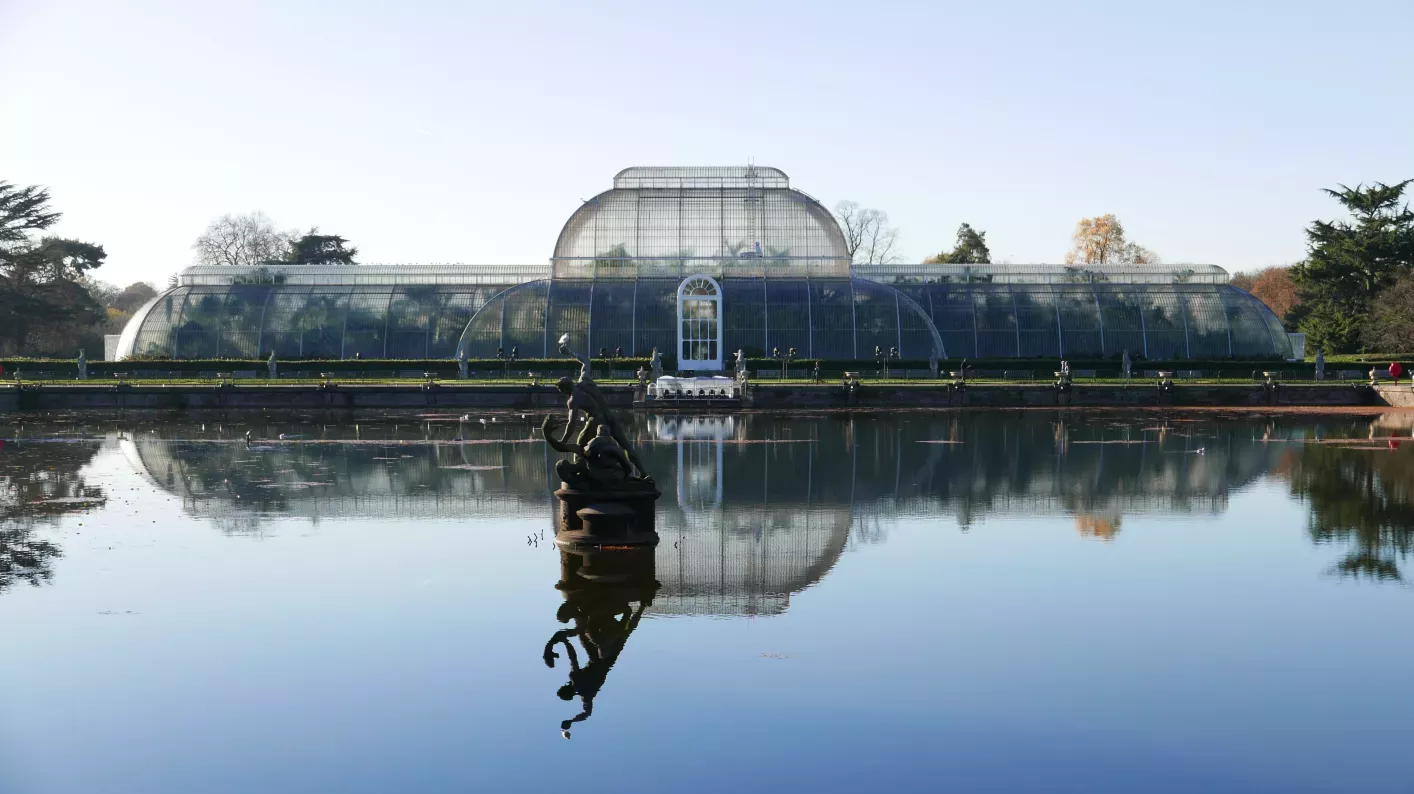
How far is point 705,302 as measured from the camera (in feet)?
234

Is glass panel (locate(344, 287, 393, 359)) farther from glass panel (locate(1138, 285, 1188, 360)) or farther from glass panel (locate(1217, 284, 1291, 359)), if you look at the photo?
glass panel (locate(1217, 284, 1291, 359))

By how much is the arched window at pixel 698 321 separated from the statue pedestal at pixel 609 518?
5232 cm

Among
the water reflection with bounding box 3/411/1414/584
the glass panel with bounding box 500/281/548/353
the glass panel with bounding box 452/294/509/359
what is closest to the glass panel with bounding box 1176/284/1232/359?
the water reflection with bounding box 3/411/1414/584

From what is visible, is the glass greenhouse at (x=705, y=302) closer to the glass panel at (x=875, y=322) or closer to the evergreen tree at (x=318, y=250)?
the glass panel at (x=875, y=322)

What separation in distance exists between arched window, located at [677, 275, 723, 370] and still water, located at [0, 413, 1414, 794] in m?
44.8

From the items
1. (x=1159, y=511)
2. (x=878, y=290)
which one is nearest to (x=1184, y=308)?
(x=878, y=290)

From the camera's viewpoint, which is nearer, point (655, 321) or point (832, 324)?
point (832, 324)

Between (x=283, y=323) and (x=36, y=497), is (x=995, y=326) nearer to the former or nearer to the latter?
(x=283, y=323)

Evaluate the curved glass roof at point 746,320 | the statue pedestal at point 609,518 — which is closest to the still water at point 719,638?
the statue pedestal at point 609,518

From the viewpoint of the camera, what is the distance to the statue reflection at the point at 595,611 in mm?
12094

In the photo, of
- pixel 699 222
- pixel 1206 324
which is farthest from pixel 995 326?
pixel 699 222

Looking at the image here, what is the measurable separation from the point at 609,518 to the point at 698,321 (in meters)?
53.5

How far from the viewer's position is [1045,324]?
73.0 meters

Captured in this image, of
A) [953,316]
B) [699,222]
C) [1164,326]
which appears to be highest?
[699,222]
